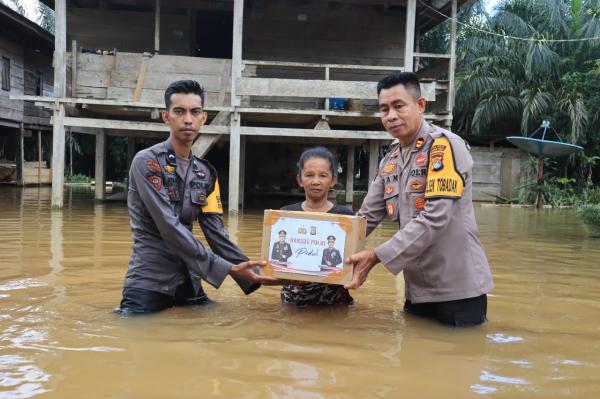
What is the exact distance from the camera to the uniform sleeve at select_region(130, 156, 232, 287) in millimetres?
3250

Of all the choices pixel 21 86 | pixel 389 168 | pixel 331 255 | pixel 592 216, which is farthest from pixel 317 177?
pixel 21 86

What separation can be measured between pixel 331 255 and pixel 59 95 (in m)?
8.40

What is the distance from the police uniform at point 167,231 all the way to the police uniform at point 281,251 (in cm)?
33

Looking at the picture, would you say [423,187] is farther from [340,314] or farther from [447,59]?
[447,59]

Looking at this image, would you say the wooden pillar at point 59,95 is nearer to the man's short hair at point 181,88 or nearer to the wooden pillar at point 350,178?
the wooden pillar at point 350,178

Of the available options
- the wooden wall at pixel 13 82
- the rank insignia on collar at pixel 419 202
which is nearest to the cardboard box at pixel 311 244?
the rank insignia on collar at pixel 419 202

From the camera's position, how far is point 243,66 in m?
10.2

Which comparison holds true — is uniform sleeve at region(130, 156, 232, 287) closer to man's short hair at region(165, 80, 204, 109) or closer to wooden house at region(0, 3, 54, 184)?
man's short hair at region(165, 80, 204, 109)

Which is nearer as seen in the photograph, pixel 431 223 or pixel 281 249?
pixel 431 223

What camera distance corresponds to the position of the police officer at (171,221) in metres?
3.29

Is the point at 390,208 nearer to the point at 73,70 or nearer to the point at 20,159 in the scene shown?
the point at 73,70

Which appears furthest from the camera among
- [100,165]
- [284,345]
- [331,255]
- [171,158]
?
[100,165]

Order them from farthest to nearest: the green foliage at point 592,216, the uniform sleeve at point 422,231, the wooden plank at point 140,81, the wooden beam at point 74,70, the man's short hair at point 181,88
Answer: the wooden beam at point 74,70 → the wooden plank at point 140,81 → the green foliage at point 592,216 → the man's short hair at point 181,88 → the uniform sleeve at point 422,231

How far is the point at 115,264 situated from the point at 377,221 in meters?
2.75
